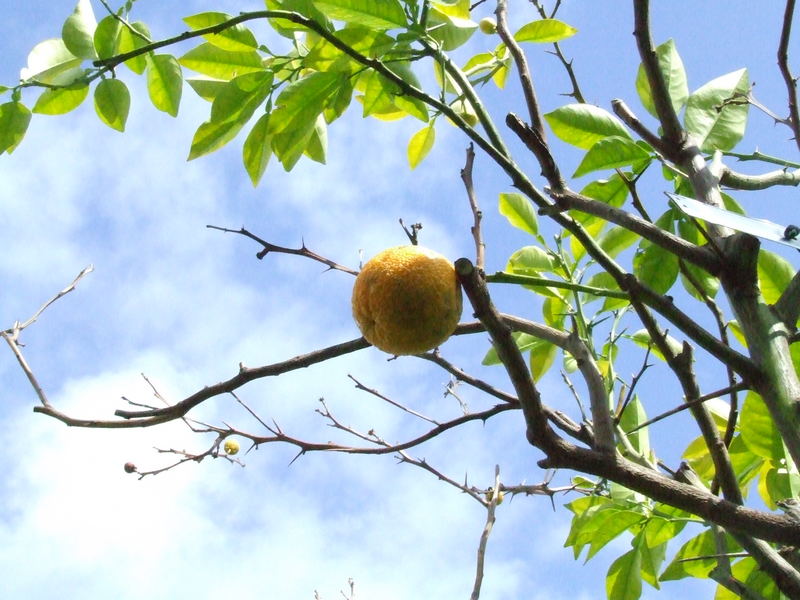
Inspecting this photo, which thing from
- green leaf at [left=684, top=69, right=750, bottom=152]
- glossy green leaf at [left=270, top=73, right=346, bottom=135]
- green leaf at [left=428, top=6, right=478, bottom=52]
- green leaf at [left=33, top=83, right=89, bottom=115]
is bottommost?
green leaf at [left=684, top=69, right=750, bottom=152]

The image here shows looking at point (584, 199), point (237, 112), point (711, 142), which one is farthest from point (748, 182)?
point (237, 112)

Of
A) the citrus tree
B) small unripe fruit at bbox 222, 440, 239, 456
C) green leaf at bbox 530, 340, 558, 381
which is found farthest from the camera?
small unripe fruit at bbox 222, 440, 239, 456

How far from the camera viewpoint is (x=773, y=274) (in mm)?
1200

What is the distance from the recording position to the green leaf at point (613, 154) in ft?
3.86

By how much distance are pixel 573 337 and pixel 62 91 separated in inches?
37.1

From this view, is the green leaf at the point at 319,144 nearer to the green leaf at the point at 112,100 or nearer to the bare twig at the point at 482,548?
the green leaf at the point at 112,100

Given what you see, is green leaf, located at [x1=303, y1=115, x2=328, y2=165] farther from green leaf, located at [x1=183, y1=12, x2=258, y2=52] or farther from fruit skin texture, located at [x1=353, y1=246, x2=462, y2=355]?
fruit skin texture, located at [x1=353, y1=246, x2=462, y2=355]

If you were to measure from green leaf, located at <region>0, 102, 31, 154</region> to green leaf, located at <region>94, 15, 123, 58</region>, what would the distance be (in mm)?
167

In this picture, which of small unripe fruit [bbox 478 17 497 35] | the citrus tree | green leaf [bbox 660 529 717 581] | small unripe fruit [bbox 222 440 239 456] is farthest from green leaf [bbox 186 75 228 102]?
small unripe fruit [bbox 222 440 239 456]

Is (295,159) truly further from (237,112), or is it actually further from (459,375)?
(459,375)

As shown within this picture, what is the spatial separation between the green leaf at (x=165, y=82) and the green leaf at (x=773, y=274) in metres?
1.01

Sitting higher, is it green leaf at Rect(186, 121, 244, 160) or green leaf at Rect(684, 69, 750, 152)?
green leaf at Rect(186, 121, 244, 160)

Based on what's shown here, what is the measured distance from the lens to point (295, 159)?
4.10ft

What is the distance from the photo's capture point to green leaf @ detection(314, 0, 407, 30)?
109 cm
